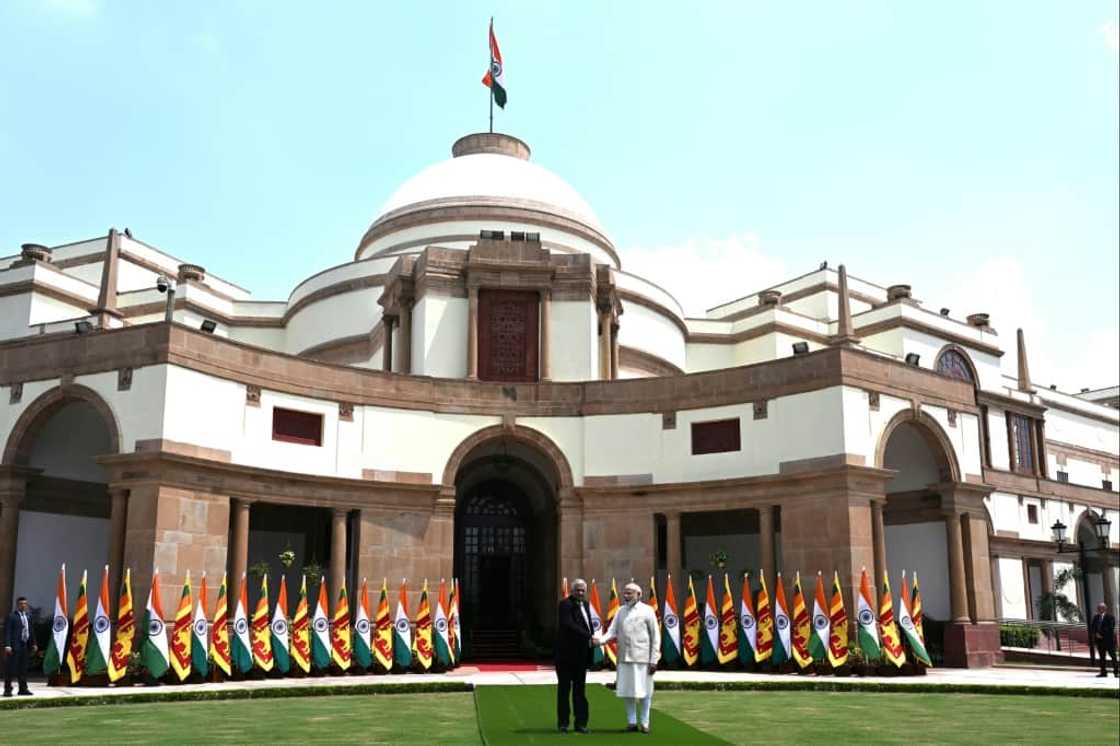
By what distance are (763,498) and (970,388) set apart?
8937 mm

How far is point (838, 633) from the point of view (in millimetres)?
28531

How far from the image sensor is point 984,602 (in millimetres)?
32906

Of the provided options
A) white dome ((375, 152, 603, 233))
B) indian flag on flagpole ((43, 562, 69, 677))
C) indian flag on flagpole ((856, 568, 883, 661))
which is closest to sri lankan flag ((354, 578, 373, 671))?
indian flag on flagpole ((43, 562, 69, 677))

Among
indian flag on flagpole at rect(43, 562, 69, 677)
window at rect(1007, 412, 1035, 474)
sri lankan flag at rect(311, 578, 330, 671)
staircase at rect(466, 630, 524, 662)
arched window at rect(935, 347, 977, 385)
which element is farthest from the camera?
window at rect(1007, 412, 1035, 474)

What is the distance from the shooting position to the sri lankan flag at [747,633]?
29.6 metres

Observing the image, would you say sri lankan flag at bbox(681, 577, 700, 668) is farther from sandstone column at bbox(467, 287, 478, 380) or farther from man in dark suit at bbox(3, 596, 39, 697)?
man in dark suit at bbox(3, 596, 39, 697)

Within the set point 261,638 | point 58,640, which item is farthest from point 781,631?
point 58,640

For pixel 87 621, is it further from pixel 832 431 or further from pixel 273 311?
pixel 273 311

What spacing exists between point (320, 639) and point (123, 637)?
489 cm

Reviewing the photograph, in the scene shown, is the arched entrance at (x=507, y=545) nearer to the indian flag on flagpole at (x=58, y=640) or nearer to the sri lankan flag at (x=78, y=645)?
the sri lankan flag at (x=78, y=645)

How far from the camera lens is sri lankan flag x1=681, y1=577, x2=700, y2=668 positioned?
30.2 meters

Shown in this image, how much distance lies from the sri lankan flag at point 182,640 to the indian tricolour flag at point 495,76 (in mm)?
36446

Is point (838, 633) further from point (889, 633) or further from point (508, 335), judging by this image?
point (508, 335)

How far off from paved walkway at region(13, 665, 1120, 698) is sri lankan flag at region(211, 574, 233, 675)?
504 millimetres
